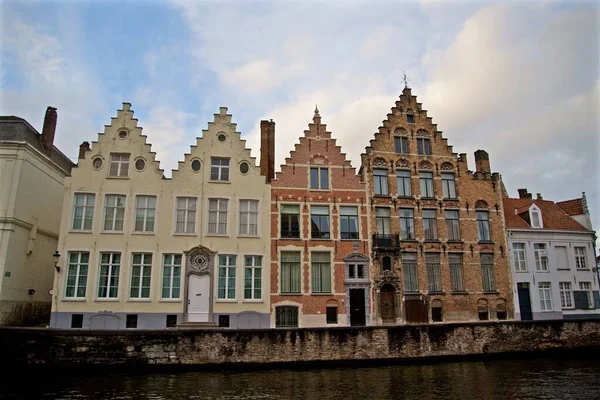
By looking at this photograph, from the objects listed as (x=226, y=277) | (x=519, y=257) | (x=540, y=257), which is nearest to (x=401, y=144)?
(x=519, y=257)

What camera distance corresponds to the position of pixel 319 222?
25109mm

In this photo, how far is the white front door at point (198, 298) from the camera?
877 inches

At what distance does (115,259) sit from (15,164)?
732 cm

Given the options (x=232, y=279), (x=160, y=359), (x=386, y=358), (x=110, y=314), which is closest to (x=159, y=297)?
(x=110, y=314)

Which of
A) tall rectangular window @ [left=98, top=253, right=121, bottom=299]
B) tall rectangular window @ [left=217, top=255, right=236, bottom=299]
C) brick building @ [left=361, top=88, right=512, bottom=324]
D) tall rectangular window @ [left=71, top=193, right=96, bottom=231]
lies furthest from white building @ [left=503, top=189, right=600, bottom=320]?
tall rectangular window @ [left=71, top=193, right=96, bottom=231]

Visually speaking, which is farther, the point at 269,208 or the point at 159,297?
the point at 269,208

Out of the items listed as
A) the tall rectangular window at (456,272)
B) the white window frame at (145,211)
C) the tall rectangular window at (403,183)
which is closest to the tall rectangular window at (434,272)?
the tall rectangular window at (456,272)

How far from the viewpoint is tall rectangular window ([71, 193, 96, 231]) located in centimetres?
2264

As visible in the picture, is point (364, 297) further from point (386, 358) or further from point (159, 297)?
point (159, 297)

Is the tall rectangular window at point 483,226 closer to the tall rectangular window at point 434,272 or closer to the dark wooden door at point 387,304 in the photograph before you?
the tall rectangular window at point 434,272

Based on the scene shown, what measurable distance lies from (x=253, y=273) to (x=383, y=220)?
8.67 meters

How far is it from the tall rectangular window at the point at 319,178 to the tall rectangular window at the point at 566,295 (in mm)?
16945

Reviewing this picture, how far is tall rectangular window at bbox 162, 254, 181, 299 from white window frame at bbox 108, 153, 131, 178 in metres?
5.34

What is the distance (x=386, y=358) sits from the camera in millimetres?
18594
